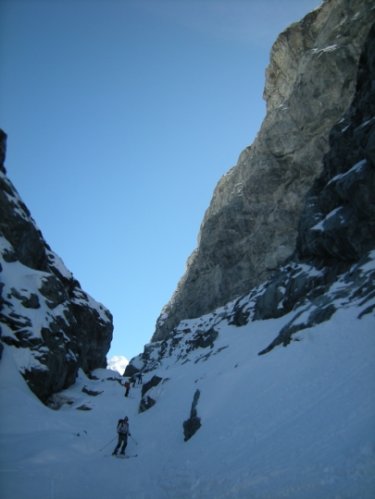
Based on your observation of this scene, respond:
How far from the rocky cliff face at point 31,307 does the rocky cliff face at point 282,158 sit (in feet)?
137

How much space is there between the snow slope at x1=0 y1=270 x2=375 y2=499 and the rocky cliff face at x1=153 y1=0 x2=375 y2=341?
5068 centimetres

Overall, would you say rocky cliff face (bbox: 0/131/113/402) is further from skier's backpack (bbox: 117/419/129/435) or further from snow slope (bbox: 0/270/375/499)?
skier's backpack (bbox: 117/419/129/435)

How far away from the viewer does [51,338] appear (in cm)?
3691

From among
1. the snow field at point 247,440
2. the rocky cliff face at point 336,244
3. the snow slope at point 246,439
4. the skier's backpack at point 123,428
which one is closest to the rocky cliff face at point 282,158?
the rocky cliff face at point 336,244

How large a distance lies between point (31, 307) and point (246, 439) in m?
28.9

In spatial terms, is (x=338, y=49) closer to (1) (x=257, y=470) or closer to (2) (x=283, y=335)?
(2) (x=283, y=335)

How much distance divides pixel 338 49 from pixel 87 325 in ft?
189

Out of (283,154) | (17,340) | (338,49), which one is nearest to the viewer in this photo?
(17,340)

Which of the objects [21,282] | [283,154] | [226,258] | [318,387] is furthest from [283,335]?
[226,258]

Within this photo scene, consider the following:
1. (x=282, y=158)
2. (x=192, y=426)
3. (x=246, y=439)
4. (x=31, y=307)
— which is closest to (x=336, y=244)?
(x=192, y=426)

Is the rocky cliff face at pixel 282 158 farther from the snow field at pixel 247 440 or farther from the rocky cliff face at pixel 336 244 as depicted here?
the snow field at pixel 247 440

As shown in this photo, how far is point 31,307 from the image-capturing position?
121 ft

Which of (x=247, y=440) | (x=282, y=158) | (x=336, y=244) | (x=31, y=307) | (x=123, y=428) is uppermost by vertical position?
(x=282, y=158)

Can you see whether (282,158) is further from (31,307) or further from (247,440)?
(247,440)
